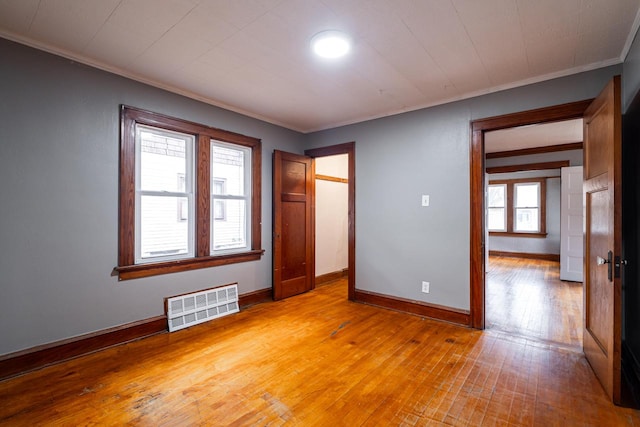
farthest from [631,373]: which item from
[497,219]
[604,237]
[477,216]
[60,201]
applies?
[497,219]

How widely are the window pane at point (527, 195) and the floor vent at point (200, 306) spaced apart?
8.22m

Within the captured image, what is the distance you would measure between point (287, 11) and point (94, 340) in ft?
10.1

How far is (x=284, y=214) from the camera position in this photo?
427 centimetres

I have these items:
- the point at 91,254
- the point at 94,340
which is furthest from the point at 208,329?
the point at 91,254

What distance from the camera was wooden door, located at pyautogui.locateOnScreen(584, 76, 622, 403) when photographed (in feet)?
5.98

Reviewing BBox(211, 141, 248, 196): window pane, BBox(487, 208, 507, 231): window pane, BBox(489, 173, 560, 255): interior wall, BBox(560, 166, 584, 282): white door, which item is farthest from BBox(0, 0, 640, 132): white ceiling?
BBox(487, 208, 507, 231): window pane

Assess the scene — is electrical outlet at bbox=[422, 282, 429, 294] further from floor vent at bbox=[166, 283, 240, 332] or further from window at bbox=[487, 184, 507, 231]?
window at bbox=[487, 184, 507, 231]

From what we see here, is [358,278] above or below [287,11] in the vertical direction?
below

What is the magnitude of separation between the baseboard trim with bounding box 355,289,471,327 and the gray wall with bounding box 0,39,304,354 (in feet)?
8.26

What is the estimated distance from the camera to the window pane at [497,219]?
8.52 metres

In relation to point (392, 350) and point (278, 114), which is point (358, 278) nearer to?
point (392, 350)

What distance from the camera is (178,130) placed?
3146 millimetres

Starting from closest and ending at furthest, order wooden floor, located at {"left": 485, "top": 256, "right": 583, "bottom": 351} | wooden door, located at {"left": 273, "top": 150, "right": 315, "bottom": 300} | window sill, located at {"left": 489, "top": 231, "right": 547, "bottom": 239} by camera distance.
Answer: wooden floor, located at {"left": 485, "top": 256, "right": 583, "bottom": 351}, wooden door, located at {"left": 273, "top": 150, "right": 315, "bottom": 300}, window sill, located at {"left": 489, "top": 231, "right": 547, "bottom": 239}

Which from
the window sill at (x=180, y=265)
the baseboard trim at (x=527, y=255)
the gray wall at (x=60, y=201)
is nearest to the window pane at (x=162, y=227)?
the window sill at (x=180, y=265)
